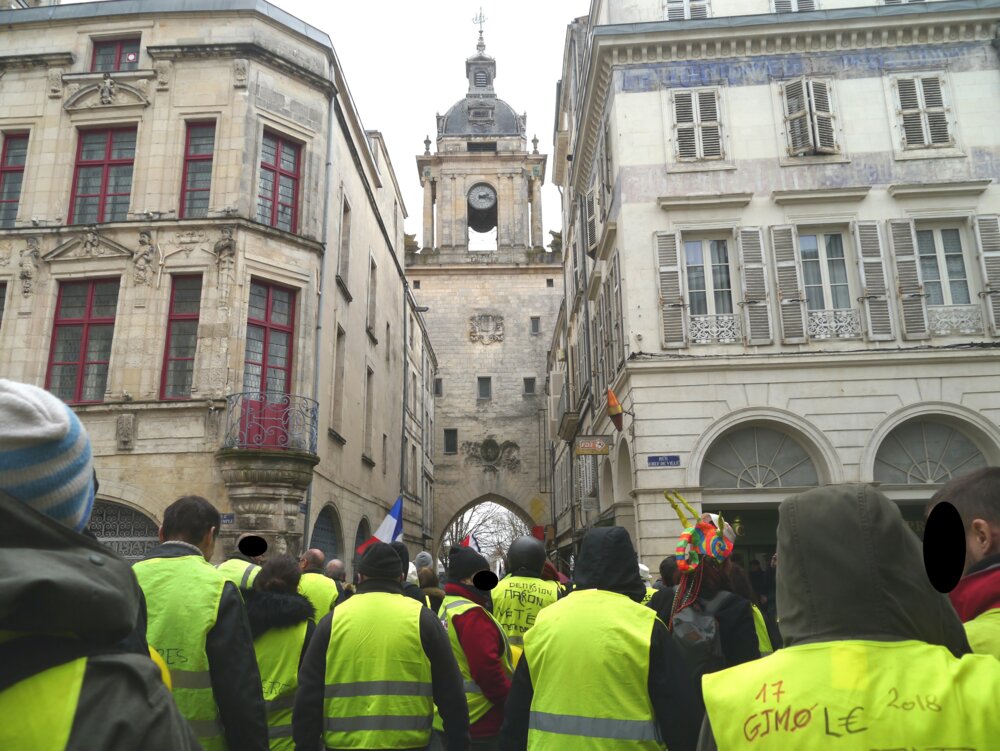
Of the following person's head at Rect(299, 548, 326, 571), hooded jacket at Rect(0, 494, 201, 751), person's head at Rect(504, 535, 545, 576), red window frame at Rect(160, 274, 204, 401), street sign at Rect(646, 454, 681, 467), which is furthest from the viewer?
red window frame at Rect(160, 274, 204, 401)

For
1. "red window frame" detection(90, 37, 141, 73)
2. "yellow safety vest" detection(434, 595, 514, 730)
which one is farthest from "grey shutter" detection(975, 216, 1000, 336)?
"red window frame" detection(90, 37, 141, 73)

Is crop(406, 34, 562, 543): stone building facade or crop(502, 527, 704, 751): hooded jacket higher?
crop(406, 34, 562, 543): stone building facade

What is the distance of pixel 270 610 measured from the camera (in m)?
4.95

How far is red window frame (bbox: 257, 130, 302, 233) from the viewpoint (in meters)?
16.9

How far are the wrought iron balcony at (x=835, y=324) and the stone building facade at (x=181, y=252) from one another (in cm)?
1042

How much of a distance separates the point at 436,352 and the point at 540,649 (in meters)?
39.3

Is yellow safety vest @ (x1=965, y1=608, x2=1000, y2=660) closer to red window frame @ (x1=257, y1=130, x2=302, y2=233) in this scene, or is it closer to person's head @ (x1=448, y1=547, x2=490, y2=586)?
person's head @ (x1=448, y1=547, x2=490, y2=586)

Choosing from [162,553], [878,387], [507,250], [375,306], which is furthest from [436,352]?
[162,553]

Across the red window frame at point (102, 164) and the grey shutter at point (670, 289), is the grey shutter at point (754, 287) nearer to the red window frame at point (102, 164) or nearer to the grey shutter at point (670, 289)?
the grey shutter at point (670, 289)

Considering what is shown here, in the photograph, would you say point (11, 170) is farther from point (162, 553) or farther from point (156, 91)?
point (162, 553)

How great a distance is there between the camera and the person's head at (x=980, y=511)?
2424 millimetres

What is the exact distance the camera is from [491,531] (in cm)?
6981

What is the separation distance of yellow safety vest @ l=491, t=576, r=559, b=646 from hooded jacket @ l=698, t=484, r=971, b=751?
441 cm

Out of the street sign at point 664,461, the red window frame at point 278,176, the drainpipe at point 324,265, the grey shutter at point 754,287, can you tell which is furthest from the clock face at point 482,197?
the street sign at point 664,461
